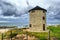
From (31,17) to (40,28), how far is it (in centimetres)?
341

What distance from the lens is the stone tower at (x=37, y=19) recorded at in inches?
1467

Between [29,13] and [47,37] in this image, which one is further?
[29,13]

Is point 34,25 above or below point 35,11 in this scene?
below

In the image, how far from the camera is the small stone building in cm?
3725

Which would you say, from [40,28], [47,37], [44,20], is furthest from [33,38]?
[44,20]

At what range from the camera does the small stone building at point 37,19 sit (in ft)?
122

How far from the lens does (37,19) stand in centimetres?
3725

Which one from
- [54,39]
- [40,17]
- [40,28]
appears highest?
[40,17]

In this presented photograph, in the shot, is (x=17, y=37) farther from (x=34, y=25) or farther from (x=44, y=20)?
(x=44, y=20)

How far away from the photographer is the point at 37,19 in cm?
3725

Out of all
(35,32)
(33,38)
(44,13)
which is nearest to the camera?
(33,38)

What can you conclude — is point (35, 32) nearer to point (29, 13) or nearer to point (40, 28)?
point (40, 28)

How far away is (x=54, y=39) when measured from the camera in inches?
1326

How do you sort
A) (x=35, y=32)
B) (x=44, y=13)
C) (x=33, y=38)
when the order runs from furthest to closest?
(x=44, y=13)
(x=35, y=32)
(x=33, y=38)
